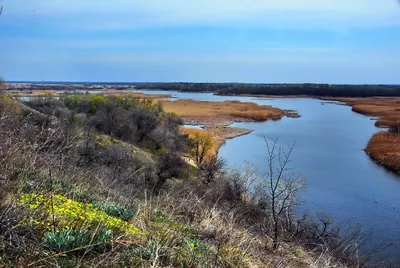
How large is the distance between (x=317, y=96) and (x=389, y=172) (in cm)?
8847

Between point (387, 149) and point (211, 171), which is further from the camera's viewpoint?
point (387, 149)

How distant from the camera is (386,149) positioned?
1055 inches

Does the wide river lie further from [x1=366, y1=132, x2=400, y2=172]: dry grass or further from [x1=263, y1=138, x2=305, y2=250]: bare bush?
[x1=263, y1=138, x2=305, y2=250]: bare bush

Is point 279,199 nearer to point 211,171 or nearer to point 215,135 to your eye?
point 211,171

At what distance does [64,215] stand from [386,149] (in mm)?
27272

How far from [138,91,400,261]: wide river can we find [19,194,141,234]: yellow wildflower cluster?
27.8ft

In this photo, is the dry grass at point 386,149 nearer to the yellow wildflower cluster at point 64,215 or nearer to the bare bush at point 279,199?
the bare bush at point 279,199

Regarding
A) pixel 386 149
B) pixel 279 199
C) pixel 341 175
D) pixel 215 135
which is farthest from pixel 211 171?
pixel 215 135

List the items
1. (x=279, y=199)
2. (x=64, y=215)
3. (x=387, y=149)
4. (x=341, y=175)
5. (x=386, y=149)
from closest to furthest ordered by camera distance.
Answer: (x=64, y=215)
(x=279, y=199)
(x=341, y=175)
(x=386, y=149)
(x=387, y=149)

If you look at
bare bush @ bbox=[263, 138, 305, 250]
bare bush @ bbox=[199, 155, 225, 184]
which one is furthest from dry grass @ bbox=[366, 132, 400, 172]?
bare bush @ bbox=[199, 155, 225, 184]

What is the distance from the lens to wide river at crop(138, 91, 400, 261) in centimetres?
1365

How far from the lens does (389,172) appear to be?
22.0m

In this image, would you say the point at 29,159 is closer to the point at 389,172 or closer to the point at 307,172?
the point at 307,172

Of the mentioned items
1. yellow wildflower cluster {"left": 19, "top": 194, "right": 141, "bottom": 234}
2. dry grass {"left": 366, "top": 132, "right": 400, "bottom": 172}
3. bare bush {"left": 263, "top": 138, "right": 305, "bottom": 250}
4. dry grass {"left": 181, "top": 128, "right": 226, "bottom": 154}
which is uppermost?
yellow wildflower cluster {"left": 19, "top": 194, "right": 141, "bottom": 234}
